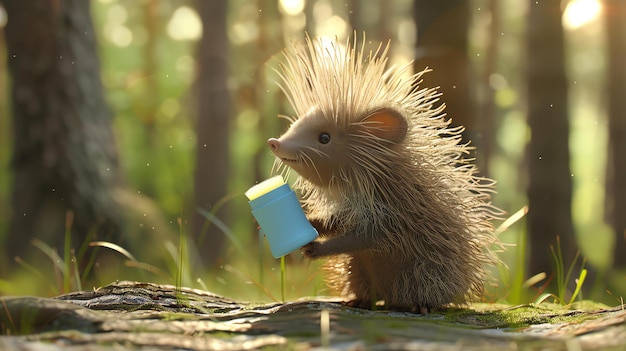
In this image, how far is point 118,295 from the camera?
3.49 metres

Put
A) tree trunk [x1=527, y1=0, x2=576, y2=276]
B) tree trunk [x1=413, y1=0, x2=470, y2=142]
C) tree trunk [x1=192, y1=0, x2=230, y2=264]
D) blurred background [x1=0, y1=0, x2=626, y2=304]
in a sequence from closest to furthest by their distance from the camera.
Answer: blurred background [x1=0, y1=0, x2=626, y2=304] < tree trunk [x1=413, y1=0, x2=470, y2=142] < tree trunk [x1=527, y1=0, x2=576, y2=276] < tree trunk [x1=192, y1=0, x2=230, y2=264]

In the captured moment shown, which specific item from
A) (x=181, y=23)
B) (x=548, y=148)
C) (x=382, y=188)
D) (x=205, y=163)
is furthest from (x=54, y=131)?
(x=181, y=23)

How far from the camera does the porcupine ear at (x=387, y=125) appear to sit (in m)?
3.35

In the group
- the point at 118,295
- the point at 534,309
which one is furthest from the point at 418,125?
the point at 118,295

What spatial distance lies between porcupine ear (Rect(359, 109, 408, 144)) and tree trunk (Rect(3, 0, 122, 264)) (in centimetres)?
404

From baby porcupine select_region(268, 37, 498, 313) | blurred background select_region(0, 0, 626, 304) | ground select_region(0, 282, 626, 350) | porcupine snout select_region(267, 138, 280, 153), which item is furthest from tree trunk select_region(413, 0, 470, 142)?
ground select_region(0, 282, 626, 350)

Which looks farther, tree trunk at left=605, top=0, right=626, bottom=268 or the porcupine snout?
tree trunk at left=605, top=0, right=626, bottom=268

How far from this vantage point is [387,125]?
11.0ft

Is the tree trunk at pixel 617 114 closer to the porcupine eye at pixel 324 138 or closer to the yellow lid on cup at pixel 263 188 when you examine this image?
the porcupine eye at pixel 324 138

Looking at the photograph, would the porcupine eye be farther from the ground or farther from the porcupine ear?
the ground

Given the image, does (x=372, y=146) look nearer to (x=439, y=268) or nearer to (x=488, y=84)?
(x=439, y=268)

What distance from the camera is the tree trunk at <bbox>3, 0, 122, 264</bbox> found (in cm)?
666

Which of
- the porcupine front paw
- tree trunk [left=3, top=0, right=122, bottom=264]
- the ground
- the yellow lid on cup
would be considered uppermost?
tree trunk [left=3, top=0, right=122, bottom=264]

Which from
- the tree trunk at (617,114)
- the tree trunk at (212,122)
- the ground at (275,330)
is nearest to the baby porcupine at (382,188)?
the ground at (275,330)
